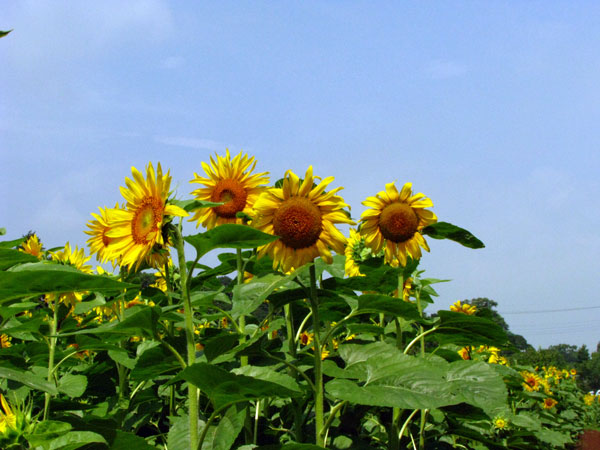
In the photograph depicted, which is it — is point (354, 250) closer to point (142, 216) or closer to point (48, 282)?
point (142, 216)

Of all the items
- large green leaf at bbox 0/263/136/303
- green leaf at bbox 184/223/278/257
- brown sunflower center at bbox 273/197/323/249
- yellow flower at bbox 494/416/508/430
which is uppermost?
brown sunflower center at bbox 273/197/323/249

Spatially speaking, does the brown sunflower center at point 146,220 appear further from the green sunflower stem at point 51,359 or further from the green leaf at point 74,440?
the green leaf at point 74,440

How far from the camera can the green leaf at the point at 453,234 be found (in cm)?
259

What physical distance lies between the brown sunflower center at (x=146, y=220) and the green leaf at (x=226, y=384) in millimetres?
641

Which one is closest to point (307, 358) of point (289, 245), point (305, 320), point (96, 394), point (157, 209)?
point (305, 320)

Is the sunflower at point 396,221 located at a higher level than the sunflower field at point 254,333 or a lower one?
higher

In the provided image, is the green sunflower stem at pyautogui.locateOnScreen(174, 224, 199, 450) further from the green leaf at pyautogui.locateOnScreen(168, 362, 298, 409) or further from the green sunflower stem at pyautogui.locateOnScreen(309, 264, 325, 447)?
the green sunflower stem at pyautogui.locateOnScreen(309, 264, 325, 447)

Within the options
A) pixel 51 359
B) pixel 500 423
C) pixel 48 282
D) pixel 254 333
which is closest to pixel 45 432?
pixel 48 282

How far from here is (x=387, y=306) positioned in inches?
84.6

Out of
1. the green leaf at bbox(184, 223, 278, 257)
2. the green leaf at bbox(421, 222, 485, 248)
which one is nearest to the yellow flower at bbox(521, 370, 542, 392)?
the green leaf at bbox(421, 222, 485, 248)

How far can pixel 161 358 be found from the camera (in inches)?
83.9

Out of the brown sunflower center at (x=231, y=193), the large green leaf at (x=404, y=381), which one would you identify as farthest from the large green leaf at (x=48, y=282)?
the brown sunflower center at (x=231, y=193)

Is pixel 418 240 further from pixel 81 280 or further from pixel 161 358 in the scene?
pixel 81 280

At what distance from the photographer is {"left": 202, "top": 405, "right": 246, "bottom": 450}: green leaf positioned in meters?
1.92
